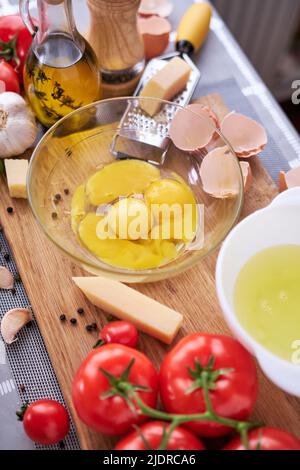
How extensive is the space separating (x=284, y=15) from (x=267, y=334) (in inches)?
57.8

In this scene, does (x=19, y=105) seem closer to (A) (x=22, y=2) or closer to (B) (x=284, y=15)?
(A) (x=22, y=2)

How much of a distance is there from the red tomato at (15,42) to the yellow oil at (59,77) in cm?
10

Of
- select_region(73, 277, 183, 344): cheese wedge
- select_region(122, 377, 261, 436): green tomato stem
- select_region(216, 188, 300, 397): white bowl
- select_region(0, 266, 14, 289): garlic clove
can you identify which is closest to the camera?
select_region(122, 377, 261, 436): green tomato stem

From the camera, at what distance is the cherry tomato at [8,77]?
4.50 feet

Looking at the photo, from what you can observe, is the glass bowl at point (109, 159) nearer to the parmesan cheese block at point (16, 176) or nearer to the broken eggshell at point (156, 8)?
the parmesan cheese block at point (16, 176)

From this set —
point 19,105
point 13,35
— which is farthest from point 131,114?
point 13,35

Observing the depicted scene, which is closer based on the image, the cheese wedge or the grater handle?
the cheese wedge

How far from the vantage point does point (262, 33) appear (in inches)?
89.0

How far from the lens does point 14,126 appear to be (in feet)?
4.28

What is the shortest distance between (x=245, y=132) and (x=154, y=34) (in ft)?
1.12

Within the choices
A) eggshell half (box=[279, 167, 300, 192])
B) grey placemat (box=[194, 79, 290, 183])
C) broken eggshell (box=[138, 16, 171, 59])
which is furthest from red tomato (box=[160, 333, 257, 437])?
broken eggshell (box=[138, 16, 171, 59])

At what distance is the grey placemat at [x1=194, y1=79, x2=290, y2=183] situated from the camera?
1.42 m

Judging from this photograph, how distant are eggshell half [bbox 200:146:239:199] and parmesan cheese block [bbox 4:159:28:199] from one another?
357 mm

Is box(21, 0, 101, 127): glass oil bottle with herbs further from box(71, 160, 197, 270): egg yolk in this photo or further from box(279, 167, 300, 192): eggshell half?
box(279, 167, 300, 192): eggshell half
